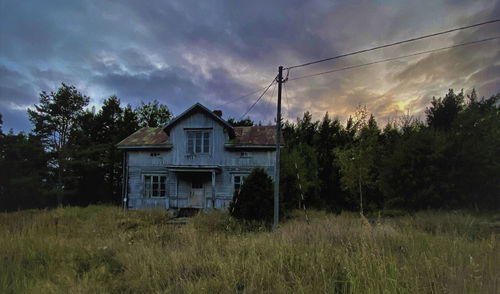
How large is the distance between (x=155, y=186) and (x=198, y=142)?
4729 mm

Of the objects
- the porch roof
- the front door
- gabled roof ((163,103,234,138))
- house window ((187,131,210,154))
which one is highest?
gabled roof ((163,103,234,138))

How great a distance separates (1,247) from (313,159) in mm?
19244

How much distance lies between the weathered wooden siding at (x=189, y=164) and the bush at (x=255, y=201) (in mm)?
4915

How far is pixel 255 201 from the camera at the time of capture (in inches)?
371

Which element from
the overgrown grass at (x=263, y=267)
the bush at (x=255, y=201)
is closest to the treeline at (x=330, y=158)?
the bush at (x=255, y=201)

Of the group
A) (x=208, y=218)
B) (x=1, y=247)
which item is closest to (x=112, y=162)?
(x=208, y=218)

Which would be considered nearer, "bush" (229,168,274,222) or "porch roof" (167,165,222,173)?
"bush" (229,168,274,222)

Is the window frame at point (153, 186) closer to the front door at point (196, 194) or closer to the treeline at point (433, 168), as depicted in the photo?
the front door at point (196, 194)

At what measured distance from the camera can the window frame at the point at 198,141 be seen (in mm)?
15289

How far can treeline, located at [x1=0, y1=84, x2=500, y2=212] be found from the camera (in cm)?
1130

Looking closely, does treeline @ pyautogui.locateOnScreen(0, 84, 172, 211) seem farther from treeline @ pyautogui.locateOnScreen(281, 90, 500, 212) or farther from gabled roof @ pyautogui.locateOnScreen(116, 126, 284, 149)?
treeline @ pyautogui.locateOnScreen(281, 90, 500, 212)

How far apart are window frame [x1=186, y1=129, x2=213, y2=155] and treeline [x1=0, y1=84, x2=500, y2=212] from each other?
Answer: 6.14 metres

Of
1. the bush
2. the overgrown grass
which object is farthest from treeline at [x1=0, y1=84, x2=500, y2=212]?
the overgrown grass

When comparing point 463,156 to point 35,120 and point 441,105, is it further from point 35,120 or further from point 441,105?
point 35,120
